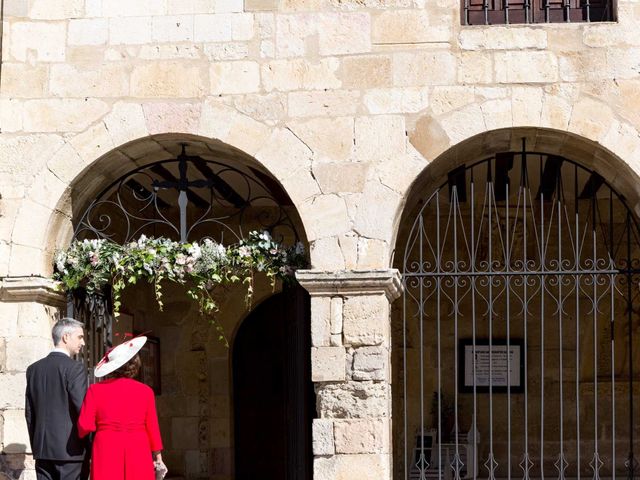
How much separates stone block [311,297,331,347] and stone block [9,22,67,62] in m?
2.19

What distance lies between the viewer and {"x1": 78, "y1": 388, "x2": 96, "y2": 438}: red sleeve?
6.00 metres

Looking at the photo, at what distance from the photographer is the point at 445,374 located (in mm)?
10484

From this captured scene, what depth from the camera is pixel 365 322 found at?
722 centimetres

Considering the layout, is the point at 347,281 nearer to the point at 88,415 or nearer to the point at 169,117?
the point at 169,117

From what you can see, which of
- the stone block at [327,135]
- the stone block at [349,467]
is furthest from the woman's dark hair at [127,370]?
the stone block at [327,135]

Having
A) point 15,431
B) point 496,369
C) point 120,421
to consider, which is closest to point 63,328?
point 120,421

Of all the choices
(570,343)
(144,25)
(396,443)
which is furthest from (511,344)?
(144,25)

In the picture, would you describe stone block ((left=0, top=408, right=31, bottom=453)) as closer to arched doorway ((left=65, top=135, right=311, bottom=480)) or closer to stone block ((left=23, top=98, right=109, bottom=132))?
stone block ((left=23, top=98, right=109, bottom=132))

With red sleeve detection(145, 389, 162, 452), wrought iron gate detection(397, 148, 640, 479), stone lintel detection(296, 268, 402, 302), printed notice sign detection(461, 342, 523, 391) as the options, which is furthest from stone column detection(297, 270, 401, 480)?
printed notice sign detection(461, 342, 523, 391)

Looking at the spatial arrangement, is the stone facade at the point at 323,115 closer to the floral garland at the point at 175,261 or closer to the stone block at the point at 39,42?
the stone block at the point at 39,42

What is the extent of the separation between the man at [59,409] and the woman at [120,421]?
0.19 metres

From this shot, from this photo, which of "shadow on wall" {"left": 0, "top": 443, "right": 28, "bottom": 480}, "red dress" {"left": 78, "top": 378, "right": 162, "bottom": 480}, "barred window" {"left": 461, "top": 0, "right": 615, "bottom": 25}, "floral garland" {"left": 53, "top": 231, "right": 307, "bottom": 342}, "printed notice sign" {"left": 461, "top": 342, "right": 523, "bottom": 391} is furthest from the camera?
"printed notice sign" {"left": 461, "top": 342, "right": 523, "bottom": 391}

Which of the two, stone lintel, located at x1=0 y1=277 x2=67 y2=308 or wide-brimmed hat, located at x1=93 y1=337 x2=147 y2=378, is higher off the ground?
stone lintel, located at x1=0 y1=277 x2=67 y2=308

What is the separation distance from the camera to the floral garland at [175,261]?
302 inches
